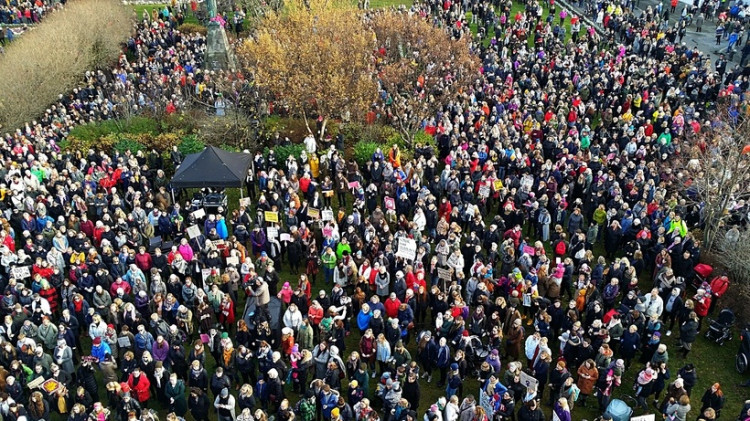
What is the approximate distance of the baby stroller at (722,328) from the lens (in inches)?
619

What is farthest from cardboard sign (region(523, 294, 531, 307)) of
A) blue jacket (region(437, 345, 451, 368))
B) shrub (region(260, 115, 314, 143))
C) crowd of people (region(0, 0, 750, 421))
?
shrub (region(260, 115, 314, 143))

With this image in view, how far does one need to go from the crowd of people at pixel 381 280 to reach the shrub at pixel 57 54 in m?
5.57

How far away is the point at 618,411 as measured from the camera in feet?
41.4

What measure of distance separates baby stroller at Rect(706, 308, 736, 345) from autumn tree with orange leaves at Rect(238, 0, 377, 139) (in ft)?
48.1

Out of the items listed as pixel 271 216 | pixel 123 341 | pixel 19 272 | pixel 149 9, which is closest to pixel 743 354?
pixel 271 216

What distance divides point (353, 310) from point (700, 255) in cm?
978

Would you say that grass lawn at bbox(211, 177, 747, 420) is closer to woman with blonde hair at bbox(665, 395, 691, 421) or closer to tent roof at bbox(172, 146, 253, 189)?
woman with blonde hair at bbox(665, 395, 691, 421)

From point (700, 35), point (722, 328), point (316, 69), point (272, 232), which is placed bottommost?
point (722, 328)

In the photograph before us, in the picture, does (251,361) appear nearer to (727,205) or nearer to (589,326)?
(589,326)

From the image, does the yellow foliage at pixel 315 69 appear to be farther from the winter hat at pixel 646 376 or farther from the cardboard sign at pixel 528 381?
the winter hat at pixel 646 376

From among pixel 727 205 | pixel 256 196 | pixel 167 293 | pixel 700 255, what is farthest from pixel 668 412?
pixel 256 196

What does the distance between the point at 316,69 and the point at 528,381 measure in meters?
16.3

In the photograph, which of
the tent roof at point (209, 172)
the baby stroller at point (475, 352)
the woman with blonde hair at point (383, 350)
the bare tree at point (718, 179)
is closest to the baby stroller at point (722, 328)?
the bare tree at point (718, 179)

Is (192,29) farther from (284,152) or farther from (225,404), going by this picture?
(225,404)
